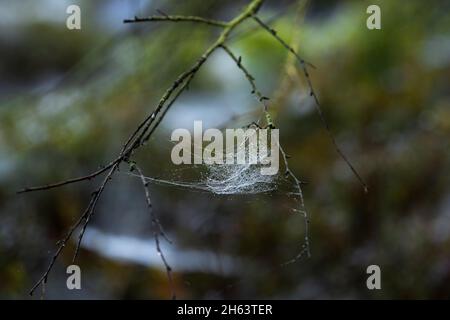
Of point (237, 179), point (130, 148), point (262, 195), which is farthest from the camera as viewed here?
point (262, 195)

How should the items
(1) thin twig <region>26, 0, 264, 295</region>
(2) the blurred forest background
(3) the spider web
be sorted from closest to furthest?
(1) thin twig <region>26, 0, 264, 295</region>, (3) the spider web, (2) the blurred forest background

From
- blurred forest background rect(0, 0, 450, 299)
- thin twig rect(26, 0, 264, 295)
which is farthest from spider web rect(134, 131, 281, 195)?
blurred forest background rect(0, 0, 450, 299)

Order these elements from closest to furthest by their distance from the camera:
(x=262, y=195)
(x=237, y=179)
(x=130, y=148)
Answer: (x=130, y=148)
(x=237, y=179)
(x=262, y=195)

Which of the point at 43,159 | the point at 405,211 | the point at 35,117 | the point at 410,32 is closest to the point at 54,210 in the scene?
the point at 43,159

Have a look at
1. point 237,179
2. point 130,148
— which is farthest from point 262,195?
point 130,148

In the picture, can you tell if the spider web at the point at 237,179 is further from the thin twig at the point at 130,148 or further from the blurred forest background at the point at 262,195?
the blurred forest background at the point at 262,195

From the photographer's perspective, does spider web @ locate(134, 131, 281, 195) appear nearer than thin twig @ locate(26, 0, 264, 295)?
No

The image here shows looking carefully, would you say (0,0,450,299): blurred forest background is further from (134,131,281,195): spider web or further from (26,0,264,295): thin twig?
(26,0,264,295): thin twig

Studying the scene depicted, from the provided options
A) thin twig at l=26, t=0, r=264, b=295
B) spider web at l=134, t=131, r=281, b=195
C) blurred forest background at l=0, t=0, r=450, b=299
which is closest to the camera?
thin twig at l=26, t=0, r=264, b=295

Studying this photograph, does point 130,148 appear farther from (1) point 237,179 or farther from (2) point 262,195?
(2) point 262,195
